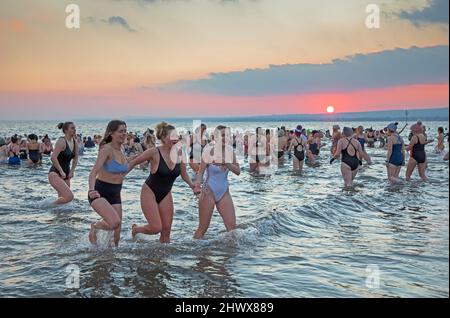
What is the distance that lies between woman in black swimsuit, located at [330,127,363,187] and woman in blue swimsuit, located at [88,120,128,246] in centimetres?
740

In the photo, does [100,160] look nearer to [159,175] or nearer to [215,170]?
[159,175]

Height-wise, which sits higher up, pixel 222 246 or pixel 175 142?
pixel 175 142

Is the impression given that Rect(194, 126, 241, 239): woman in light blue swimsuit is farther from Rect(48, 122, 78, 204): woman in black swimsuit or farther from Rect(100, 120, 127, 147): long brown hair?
Rect(48, 122, 78, 204): woman in black swimsuit

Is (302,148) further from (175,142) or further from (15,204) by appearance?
(175,142)

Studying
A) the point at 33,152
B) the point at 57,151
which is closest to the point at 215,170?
the point at 57,151

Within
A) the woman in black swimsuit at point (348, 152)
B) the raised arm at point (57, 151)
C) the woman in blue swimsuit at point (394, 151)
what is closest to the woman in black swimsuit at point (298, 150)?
the woman in blue swimsuit at point (394, 151)

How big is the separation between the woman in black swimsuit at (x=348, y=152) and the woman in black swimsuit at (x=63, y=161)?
6.87m

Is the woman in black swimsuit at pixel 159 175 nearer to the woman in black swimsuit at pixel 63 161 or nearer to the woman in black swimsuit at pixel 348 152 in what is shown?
the woman in black swimsuit at pixel 63 161

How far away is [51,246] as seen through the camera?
6.75 metres

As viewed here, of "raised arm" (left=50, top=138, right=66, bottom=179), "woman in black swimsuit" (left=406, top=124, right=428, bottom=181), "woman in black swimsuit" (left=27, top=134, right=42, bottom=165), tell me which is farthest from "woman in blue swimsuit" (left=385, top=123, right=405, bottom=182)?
"woman in black swimsuit" (left=27, top=134, right=42, bottom=165)

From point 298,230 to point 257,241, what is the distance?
1234 mm

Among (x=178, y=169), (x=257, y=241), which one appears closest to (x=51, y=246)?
(x=178, y=169)

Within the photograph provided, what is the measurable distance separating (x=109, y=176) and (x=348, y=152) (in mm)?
7797

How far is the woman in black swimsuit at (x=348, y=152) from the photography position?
39.4ft
